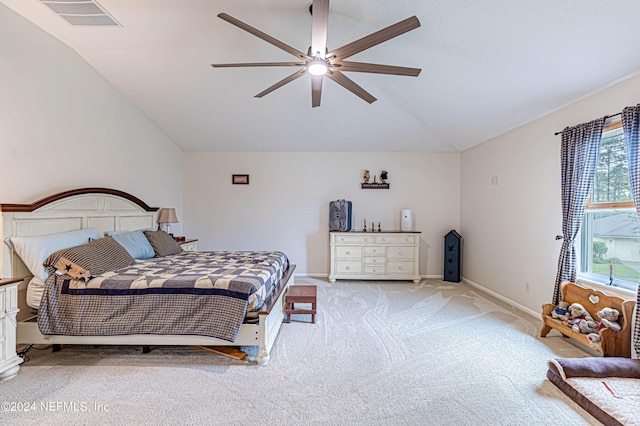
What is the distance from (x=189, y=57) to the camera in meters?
3.54

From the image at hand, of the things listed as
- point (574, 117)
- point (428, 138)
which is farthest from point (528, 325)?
point (428, 138)

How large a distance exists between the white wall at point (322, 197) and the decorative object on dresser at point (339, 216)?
231mm

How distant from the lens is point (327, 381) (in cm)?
232

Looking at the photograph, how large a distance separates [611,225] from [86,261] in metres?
4.84

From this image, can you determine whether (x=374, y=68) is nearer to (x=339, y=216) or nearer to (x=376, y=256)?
(x=339, y=216)

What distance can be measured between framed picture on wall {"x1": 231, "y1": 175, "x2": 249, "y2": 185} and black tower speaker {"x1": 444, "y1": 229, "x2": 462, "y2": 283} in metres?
3.82

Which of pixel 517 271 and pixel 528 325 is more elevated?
pixel 517 271

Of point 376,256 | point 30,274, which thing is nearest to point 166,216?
point 30,274

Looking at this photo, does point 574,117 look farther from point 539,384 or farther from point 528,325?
point 539,384

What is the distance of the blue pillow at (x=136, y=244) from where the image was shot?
11.9 feet

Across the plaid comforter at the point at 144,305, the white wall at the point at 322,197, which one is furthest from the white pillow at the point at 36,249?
the white wall at the point at 322,197

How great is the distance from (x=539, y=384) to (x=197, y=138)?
5.55 meters

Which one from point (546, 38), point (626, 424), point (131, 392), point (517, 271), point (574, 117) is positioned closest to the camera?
point (626, 424)

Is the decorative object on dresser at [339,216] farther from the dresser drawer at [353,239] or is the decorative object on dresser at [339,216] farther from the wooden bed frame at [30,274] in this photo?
the wooden bed frame at [30,274]
